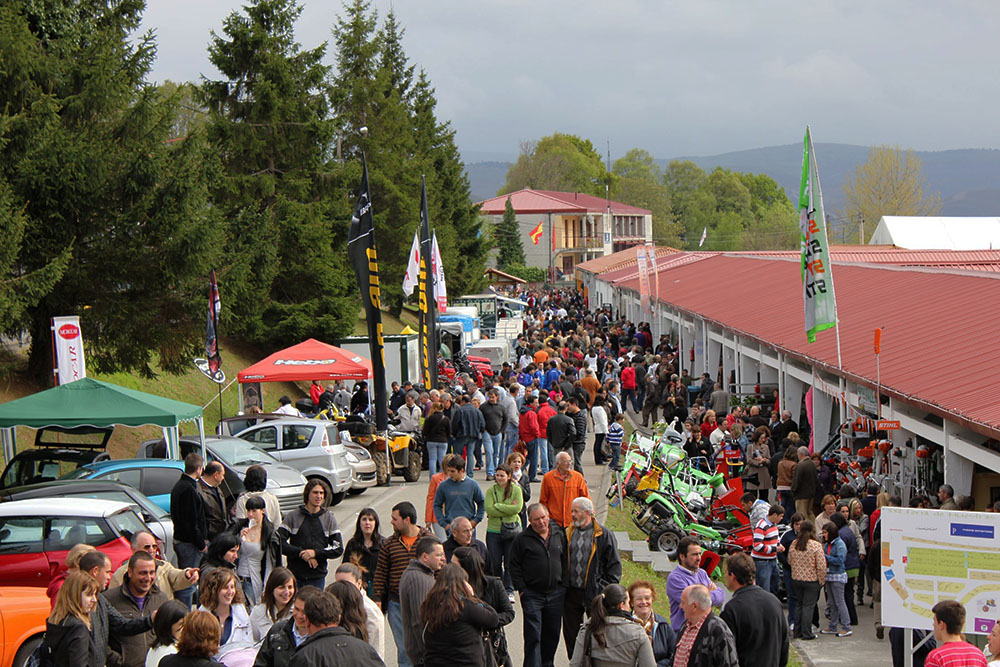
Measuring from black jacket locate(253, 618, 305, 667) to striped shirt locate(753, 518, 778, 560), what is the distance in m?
6.43

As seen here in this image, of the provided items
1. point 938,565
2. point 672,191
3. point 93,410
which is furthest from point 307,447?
point 672,191

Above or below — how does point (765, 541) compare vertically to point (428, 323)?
below

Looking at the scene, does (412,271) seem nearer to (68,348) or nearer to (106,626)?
(68,348)

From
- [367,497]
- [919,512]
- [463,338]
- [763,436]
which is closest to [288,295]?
[463,338]

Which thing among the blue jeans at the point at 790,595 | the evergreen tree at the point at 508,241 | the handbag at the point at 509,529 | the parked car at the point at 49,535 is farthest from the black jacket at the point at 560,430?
the evergreen tree at the point at 508,241

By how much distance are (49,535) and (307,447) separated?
7090mm

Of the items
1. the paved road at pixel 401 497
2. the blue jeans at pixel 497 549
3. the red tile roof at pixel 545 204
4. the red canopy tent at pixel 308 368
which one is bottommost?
the paved road at pixel 401 497

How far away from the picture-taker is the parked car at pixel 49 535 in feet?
33.9

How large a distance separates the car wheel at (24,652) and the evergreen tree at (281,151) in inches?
952

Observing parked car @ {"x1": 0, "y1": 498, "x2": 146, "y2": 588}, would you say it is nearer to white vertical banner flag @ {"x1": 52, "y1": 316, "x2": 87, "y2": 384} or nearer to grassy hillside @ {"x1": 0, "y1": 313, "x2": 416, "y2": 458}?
white vertical banner flag @ {"x1": 52, "y1": 316, "x2": 87, "y2": 384}

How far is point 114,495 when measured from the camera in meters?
11.8

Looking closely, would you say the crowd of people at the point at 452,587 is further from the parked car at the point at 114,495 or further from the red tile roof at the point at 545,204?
the red tile roof at the point at 545,204

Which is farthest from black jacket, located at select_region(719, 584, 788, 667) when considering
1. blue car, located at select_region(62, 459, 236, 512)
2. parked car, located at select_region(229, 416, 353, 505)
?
parked car, located at select_region(229, 416, 353, 505)

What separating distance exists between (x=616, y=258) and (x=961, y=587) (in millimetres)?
65213
